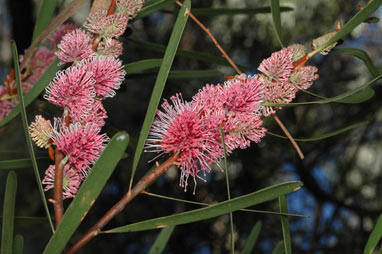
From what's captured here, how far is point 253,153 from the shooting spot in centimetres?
133

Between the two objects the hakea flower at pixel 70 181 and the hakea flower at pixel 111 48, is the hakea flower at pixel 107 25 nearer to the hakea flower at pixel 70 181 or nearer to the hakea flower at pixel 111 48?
the hakea flower at pixel 111 48

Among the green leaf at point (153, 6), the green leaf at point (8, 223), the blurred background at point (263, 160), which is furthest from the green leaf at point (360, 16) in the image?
the blurred background at point (263, 160)

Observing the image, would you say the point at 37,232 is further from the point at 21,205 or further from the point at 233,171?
the point at 233,171

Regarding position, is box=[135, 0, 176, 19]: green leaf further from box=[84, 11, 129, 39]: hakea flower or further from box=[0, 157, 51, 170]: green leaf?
box=[0, 157, 51, 170]: green leaf

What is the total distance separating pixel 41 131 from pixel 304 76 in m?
0.22

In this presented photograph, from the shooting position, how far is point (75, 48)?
0.35 m

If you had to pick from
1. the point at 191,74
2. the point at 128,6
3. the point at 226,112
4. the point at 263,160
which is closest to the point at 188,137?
the point at 226,112

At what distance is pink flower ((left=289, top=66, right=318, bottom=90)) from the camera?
346 mm

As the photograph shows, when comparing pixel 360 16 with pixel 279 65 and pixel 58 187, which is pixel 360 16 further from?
pixel 58 187

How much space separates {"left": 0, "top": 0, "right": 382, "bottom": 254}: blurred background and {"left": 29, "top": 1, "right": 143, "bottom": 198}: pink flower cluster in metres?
0.88

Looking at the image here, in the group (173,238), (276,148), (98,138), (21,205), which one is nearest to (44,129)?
(98,138)

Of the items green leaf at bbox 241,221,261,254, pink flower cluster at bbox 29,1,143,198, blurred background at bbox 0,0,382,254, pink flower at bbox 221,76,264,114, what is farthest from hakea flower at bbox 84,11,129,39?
blurred background at bbox 0,0,382,254

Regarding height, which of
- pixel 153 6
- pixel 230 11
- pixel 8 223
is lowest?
pixel 8 223

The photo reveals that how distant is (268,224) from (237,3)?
0.79m
